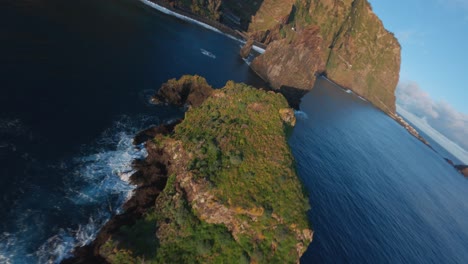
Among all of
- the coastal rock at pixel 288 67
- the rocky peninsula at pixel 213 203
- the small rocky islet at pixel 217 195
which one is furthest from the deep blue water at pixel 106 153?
the coastal rock at pixel 288 67

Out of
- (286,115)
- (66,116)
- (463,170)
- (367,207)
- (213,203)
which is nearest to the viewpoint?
(213,203)

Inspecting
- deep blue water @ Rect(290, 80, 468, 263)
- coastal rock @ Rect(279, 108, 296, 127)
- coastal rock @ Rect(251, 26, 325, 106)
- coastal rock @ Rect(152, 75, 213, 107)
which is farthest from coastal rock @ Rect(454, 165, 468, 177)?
coastal rock @ Rect(152, 75, 213, 107)

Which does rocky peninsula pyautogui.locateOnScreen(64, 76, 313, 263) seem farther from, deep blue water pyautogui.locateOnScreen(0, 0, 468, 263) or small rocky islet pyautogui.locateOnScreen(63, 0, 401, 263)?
deep blue water pyautogui.locateOnScreen(0, 0, 468, 263)

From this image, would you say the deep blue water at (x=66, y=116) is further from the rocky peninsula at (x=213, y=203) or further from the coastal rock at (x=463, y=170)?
the coastal rock at (x=463, y=170)

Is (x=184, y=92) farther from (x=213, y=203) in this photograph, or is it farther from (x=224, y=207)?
(x=224, y=207)

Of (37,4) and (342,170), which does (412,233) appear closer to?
(342,170)

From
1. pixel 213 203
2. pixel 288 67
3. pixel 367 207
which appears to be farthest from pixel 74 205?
pixel 288 67
